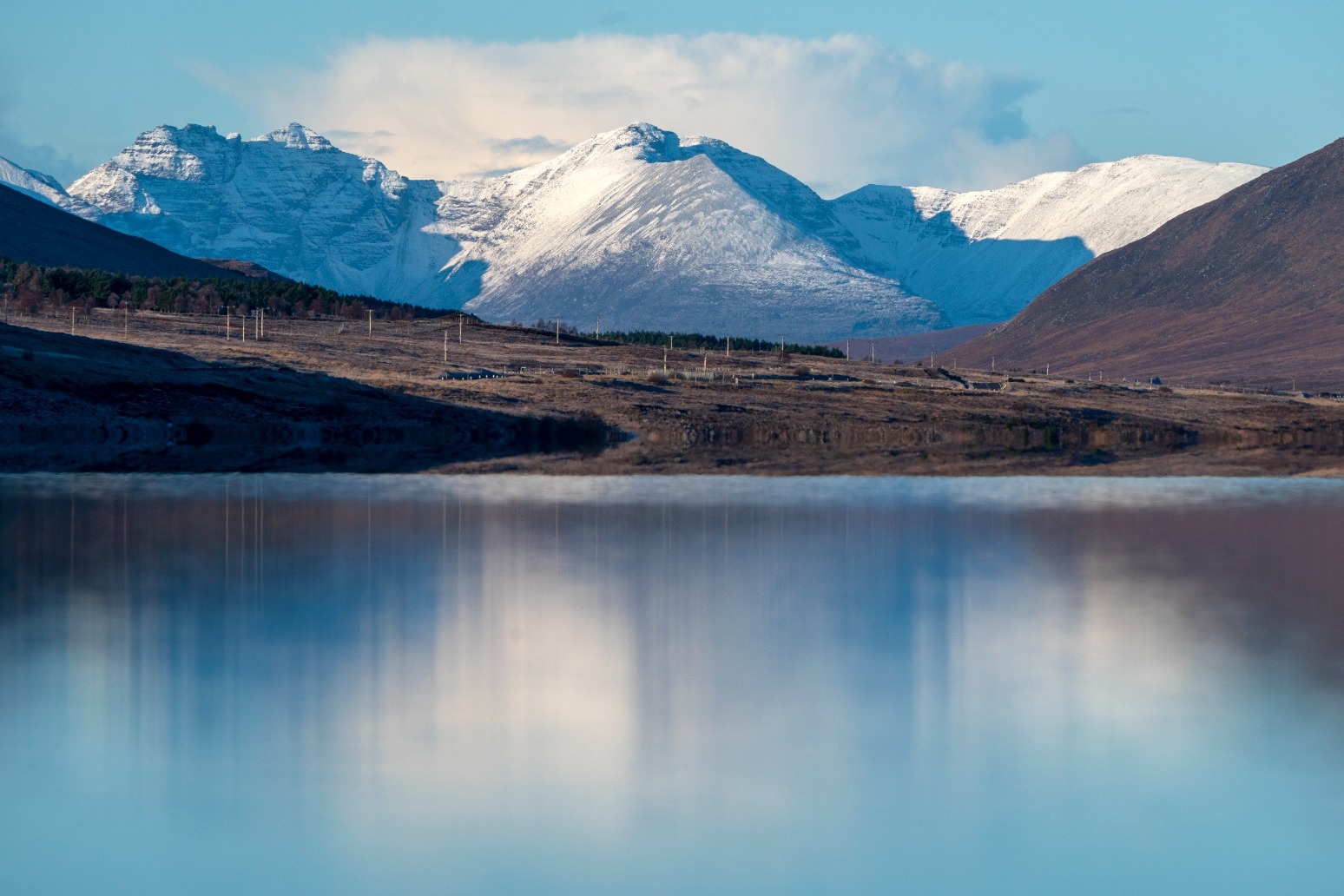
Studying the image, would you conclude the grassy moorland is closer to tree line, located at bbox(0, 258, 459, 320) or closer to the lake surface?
tree line, located at bbox(0, 258, 459, 320)

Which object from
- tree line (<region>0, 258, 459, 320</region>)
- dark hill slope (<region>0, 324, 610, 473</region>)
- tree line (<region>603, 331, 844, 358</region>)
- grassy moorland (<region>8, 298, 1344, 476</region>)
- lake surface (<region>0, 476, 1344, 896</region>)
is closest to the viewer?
lake surface (<region>0, 476, 1344, 896</region>)

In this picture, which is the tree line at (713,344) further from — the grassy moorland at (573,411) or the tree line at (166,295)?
the grassy moorland at (573,411)

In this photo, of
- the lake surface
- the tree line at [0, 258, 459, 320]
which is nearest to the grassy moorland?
the tree line at [0, 258, 459, 320]

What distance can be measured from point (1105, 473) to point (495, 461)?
19.2 meters

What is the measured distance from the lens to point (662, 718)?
14695 millimetres

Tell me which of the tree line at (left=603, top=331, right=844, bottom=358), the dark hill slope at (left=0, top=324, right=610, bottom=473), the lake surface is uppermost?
the tree line at (left=603, top=331, right=844, bottom=358)

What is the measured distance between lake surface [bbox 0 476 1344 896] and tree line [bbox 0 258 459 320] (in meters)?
109

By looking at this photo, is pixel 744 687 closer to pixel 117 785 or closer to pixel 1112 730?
pixel 1112 730

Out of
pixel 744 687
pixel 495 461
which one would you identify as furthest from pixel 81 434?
pixel 744 687

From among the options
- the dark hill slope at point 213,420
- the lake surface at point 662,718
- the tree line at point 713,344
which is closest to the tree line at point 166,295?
the tree line at point 713,344

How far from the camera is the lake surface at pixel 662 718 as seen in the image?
11.3 metres

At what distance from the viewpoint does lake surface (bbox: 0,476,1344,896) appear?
1133 cm

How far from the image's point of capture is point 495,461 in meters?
51.8

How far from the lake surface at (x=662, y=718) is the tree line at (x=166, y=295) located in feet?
357
